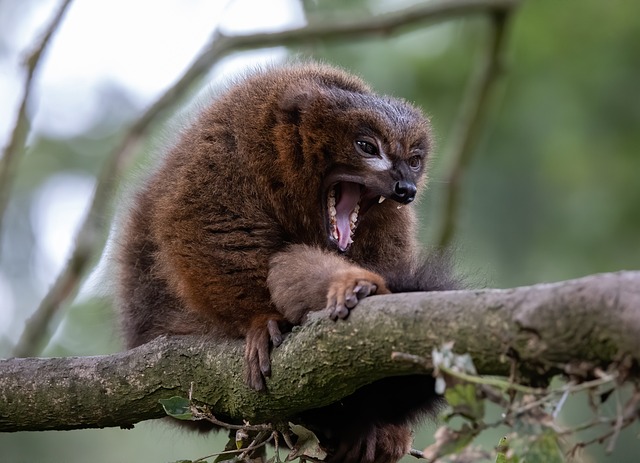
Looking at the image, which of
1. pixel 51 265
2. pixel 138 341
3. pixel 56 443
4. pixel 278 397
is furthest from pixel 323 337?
pixel 56 443

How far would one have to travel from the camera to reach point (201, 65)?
21.7ft

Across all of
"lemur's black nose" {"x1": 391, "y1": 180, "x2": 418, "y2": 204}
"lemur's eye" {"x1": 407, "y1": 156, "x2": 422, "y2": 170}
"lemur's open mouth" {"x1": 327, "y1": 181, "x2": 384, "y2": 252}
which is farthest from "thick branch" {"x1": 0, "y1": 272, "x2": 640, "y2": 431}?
"lemur's eye" {"x1": 407, "y1": 156, "x2": 422, "y2": 170}

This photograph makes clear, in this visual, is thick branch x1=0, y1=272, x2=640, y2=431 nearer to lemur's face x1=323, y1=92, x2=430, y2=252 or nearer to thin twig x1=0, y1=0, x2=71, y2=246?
lemur's face x1=323, y1=92, x2=430, y2=252

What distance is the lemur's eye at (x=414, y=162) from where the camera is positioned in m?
4.40

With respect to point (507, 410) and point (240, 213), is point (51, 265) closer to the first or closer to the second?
point (240, 213)

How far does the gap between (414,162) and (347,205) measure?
1.19 ft

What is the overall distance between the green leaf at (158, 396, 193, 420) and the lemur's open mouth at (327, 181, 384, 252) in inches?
44.2

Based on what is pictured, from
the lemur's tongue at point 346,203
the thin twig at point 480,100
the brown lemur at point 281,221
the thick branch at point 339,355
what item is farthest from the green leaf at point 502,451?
the thin twig at point 480,100

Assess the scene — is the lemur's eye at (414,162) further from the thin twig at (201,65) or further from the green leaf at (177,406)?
the thin twig at (201,65)

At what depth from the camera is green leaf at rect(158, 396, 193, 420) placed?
11.7 ft

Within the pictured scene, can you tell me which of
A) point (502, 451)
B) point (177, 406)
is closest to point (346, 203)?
point (177, 406)

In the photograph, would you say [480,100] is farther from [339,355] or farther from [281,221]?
[339,355]

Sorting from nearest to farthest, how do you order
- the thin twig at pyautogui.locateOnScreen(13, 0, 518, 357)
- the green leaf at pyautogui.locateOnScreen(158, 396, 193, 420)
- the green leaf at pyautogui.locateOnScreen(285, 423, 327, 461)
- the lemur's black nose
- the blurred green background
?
the green leaf at pyautogui.locateOnScreen(158, 396, 193, 420), the green leaf at pyautogui.locateOnScreen(285, 423, 327, 461), the lemur's black nose, the thin twig at pyautogui.locateOnScreen(13, 0, 518, 357), the blurred green background

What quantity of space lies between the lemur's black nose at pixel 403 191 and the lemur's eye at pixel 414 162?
199 millimetres
